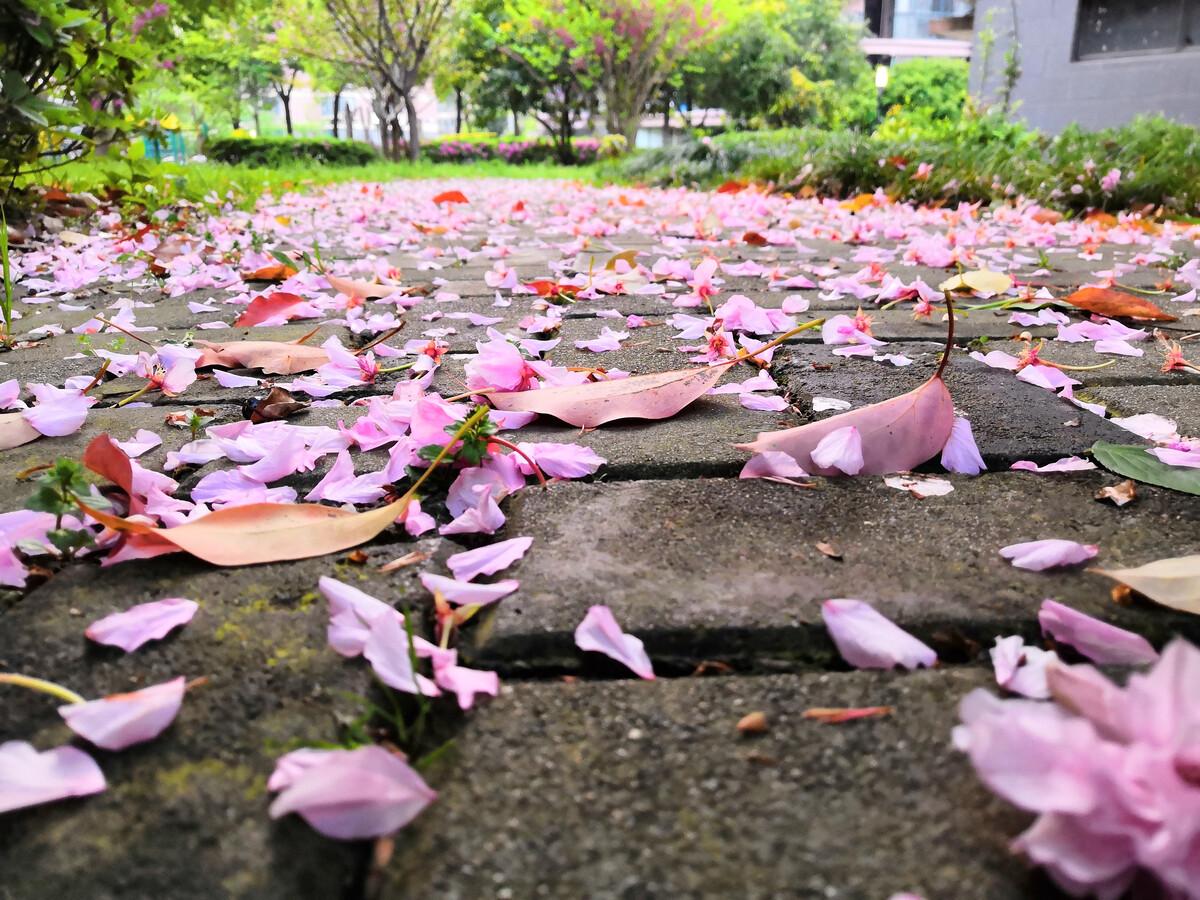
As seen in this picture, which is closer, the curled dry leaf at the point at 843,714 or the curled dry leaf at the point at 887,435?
the curled dry leaf at the point at 843,714

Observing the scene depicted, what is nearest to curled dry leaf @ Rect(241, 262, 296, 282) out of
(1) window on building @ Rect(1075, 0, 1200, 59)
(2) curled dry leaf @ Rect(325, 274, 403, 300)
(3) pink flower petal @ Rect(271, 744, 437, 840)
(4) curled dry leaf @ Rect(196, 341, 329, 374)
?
(2) curled dry leaf @ Rect(325, 274, 403, 300)

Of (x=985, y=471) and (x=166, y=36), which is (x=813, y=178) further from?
(x=985, y=471)

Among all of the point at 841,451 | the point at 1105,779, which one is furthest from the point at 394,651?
the point at 841,451

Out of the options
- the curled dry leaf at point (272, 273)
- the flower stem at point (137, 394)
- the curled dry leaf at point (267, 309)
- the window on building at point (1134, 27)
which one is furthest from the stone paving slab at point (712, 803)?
the window on building at point (1134, 27)

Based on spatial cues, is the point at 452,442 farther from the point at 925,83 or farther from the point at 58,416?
the point at 925,83

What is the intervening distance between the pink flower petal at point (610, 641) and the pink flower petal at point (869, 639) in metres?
0.18

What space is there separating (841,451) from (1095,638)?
0.44 meters

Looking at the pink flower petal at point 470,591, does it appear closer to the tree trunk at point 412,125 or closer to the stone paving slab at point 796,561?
the stone paving slab at point 796,561

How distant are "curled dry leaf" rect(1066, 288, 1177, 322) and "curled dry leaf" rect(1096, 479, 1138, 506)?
4.50 ft

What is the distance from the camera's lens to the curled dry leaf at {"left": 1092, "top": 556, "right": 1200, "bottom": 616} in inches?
32.3

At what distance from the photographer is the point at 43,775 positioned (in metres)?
0.64

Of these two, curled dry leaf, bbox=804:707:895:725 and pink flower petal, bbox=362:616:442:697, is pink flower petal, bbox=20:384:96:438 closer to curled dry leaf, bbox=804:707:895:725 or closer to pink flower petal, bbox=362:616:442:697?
pink flower petal, bbox=362:616:442:697

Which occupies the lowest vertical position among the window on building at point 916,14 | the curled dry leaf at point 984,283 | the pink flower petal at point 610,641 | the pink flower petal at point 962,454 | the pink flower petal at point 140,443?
the pink flower petal at point 610,641

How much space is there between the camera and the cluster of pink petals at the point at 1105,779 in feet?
1.64
